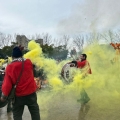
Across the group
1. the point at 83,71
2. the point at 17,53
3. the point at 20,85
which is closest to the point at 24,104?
the point at 20,85

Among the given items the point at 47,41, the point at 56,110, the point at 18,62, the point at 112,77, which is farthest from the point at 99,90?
the point at 47,41

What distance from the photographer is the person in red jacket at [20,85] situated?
14.2ft

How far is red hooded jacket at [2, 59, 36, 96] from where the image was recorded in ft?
14.1

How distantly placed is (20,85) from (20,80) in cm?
9

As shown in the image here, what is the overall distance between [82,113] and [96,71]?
308 cm

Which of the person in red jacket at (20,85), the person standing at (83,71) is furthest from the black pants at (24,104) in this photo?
the person standing at (83,71)

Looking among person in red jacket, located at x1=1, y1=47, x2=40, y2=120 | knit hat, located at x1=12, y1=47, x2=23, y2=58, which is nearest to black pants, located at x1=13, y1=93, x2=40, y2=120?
person in red jacket, located at x1=1, y1=47, x2=40, y2=120

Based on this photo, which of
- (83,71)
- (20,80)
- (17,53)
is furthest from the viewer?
(83,71)

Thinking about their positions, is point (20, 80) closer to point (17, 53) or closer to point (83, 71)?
point (17, 53)

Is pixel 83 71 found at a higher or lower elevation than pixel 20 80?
lower

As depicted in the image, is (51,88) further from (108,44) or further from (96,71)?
(108,44)

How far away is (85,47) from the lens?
9227mm

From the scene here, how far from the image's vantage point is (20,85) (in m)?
4.41

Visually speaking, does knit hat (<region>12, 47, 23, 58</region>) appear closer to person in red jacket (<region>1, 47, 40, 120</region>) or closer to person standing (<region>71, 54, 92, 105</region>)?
person in red jacket (<region>1, 47, 40, 120</region>)
